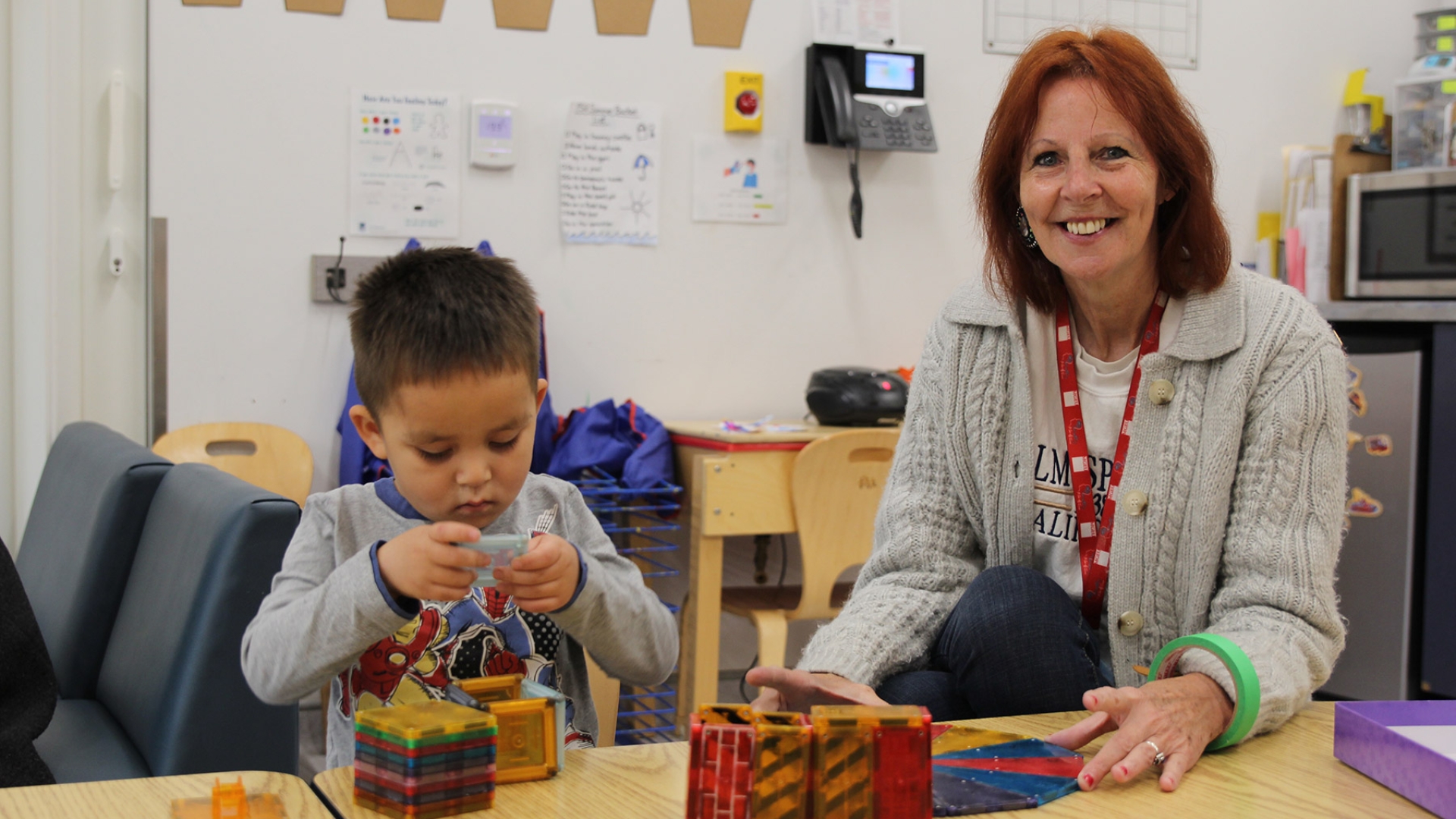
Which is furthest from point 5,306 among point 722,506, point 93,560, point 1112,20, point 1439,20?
point 1439,20

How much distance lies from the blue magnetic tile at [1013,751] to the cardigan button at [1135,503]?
43 cm

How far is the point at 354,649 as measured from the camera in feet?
3.40

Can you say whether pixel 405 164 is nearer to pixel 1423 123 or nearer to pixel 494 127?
pixel 494 127

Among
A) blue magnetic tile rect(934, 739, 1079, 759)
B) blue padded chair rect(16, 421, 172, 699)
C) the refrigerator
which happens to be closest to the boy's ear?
blue magnetic tile rect(934, 739, 1079, 759)

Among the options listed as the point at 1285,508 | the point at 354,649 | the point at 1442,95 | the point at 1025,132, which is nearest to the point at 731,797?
the point at 354,649

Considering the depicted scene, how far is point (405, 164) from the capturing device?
10.1 ft

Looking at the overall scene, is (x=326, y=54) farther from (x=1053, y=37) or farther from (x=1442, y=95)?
(x=1442, y=95)

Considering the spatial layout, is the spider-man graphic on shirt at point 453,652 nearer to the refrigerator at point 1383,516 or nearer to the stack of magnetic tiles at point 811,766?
the stack of magnetic tiles at point 811,766

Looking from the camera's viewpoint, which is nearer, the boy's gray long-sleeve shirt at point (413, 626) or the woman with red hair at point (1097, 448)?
the boy's gray long-sleeve shirt at point (413, 626)

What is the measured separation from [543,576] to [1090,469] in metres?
0.77

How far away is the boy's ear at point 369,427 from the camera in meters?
1.16

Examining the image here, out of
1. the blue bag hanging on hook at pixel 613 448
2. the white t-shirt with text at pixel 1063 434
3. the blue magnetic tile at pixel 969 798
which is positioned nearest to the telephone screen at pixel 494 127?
the blue bag hanging on hook at pixel 613 448

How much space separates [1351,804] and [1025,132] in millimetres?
871

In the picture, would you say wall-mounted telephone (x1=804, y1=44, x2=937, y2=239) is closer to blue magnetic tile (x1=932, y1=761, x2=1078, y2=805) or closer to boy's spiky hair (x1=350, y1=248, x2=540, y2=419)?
boy's spiky hair (x1=350, y1=248, x2=540, y2=419)
